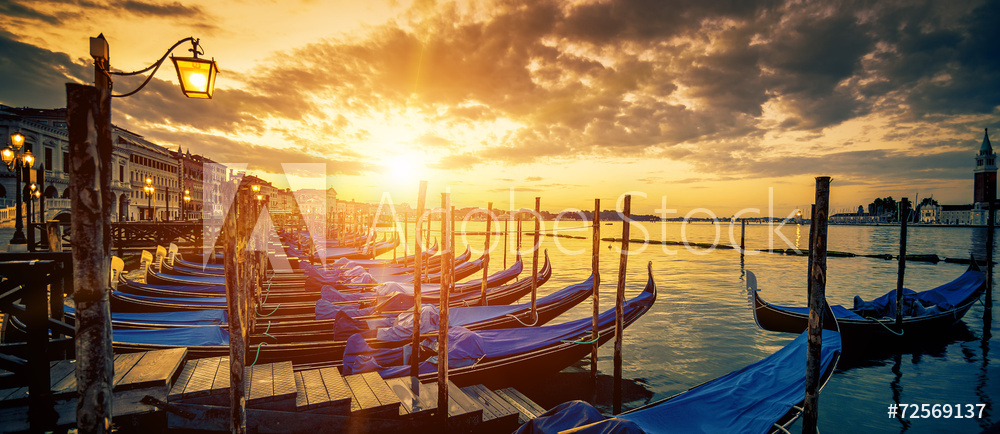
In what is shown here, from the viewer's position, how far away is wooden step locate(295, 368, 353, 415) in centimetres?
411

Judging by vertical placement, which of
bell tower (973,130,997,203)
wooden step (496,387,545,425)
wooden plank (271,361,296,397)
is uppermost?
bell tower (973,130,997,203)

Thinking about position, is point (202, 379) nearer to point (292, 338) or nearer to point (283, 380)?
point (283, 380)

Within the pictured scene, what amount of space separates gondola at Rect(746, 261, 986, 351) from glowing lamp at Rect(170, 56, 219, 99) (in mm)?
9608

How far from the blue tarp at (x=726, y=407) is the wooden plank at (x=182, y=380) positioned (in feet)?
10.9

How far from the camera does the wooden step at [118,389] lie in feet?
11.1

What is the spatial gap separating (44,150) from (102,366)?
42573 mm

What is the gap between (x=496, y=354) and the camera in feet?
21.1

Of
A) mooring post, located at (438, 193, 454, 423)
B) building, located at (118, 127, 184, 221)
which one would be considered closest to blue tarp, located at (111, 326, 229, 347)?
mooring post, located at (438, 193, 454, 423)

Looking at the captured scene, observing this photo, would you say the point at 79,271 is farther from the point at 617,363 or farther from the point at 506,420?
the point at 617,363

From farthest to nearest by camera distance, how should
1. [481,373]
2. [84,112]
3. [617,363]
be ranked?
[617,363] < [481,373] < [84,112]

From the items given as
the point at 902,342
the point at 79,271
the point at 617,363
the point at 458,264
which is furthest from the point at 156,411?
the point at 458,264

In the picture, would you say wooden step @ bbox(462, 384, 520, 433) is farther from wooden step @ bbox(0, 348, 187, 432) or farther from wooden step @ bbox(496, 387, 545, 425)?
wooden step @ bbox(0, 348, 187, 432)

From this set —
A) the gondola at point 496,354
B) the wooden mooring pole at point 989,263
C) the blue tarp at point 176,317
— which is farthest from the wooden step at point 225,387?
the wooden mooring pole at point 989,263

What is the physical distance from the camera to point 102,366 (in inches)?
104
